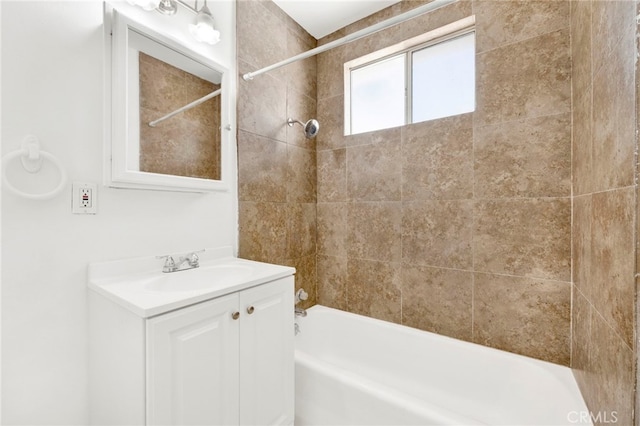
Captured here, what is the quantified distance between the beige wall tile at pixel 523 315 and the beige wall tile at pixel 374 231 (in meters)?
0.55

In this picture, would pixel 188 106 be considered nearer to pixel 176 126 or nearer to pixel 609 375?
pixel 176 126

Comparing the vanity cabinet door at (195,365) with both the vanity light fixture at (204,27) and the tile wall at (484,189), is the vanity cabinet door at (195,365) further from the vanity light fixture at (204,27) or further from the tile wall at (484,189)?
the vanity light fixture at (204,27)

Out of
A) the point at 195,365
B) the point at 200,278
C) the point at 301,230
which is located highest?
the point at 301,230

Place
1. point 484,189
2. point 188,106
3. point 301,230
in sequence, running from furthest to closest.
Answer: point 301,230
point 484,189
point 188,106

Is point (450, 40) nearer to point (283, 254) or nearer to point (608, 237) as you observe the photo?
point (608, 237)

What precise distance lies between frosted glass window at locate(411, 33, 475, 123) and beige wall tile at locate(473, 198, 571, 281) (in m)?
0.68

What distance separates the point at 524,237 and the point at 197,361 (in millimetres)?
1687

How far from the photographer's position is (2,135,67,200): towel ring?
0.88m

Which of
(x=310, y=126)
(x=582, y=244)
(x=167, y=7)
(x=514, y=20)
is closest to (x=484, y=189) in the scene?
(x=582, y=244)

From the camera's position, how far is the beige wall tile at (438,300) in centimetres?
167

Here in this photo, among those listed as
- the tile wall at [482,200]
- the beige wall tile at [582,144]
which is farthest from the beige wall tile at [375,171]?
the beige wall tile at [582,144]

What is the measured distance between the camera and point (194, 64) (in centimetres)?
135

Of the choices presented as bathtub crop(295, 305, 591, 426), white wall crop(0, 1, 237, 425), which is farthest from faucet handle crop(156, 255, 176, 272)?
bathtub crop(295, 305, 591, 426)

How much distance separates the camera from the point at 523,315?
4.99ft
